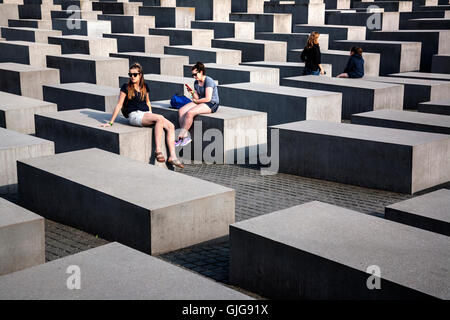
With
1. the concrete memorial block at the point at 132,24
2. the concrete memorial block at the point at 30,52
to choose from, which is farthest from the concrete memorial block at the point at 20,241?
the concrete memorial block at the point at 132,24

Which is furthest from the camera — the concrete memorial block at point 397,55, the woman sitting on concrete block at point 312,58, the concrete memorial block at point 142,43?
the concrete memorial block at point 142,43

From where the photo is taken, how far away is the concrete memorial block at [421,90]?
13.1 meters

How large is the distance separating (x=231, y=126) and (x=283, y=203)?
232cm

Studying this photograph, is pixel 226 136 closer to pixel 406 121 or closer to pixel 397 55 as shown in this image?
pixel 406 121

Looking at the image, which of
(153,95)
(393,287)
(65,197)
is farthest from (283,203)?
(153,95)

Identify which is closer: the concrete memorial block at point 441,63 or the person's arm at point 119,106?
the person's arm at point 119,106

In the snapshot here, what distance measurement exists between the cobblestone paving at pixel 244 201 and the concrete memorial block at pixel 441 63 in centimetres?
961

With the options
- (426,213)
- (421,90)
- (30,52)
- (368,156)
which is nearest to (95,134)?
(368,156)

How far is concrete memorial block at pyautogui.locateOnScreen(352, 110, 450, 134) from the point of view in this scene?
920cm

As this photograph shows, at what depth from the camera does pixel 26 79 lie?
1345 cm

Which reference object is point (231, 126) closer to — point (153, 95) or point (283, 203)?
point (283, 203)

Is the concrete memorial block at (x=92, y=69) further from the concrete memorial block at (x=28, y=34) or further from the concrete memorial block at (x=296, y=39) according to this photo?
the concrete memorial block at (x=296, y=39)

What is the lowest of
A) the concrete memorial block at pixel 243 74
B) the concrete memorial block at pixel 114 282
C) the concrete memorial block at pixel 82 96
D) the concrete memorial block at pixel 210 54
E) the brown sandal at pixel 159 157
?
the brown sandal at pixel 159 157

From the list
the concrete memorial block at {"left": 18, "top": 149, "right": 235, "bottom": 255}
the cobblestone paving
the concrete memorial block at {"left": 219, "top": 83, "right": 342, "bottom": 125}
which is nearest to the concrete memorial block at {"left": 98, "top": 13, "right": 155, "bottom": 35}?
the concrete memorial block at {"left": 219, "top": 83, "right": 342, "bottom": 125}
